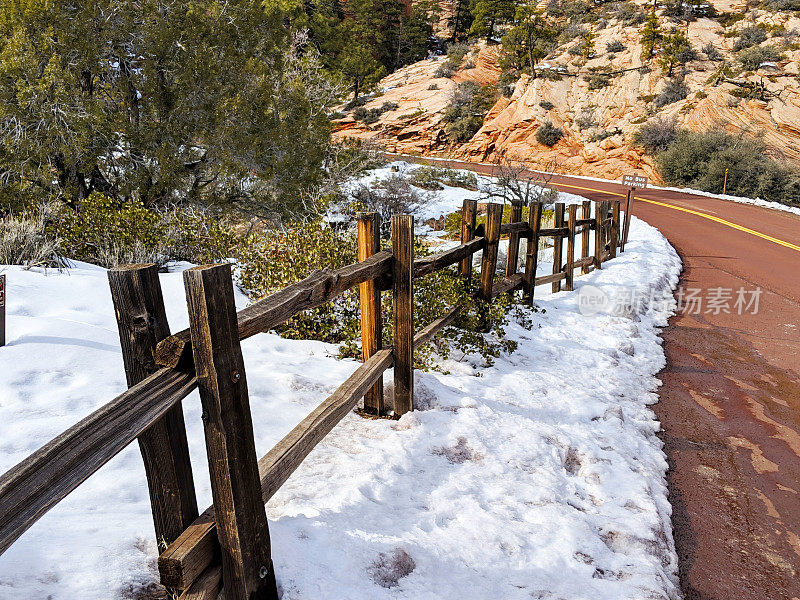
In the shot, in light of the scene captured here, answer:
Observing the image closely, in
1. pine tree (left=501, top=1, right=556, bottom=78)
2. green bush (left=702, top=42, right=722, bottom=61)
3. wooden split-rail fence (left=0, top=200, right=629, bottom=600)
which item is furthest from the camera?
pine tree (left=501, top=1, right=556, bottom=78)

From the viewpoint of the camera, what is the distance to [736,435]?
4.79 metres

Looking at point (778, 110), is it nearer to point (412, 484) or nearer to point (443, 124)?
point (443, 124)

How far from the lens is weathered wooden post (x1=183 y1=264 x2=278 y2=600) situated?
181 centimetres

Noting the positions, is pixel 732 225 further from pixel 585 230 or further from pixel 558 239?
pixel 558 239

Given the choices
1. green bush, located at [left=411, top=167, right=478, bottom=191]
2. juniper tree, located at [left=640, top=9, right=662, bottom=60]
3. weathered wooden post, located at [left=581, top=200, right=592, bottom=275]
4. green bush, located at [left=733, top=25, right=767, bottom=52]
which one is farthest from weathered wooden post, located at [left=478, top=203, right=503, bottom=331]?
green bush, located at [left=733, top=25, right=767, bottom=52]

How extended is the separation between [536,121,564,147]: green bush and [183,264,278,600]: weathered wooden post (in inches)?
1329

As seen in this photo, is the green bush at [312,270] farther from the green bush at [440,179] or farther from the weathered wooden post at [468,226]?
the green bush at [440,179]

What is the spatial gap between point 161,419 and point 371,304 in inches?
86.1

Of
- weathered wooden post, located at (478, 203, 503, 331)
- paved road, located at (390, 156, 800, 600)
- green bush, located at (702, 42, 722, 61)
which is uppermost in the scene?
green bush, located at (702, 42, 722, 61)

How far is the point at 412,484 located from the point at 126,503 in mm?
1526

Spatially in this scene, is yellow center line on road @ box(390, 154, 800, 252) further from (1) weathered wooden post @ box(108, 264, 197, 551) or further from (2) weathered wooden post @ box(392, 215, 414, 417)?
(1) weathered wooden post @ box(108, 264, 197, 551)

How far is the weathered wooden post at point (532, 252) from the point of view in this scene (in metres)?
7.08

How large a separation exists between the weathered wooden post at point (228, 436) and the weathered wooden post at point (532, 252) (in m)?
5.73

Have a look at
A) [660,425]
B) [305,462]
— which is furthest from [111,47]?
[660,425]
